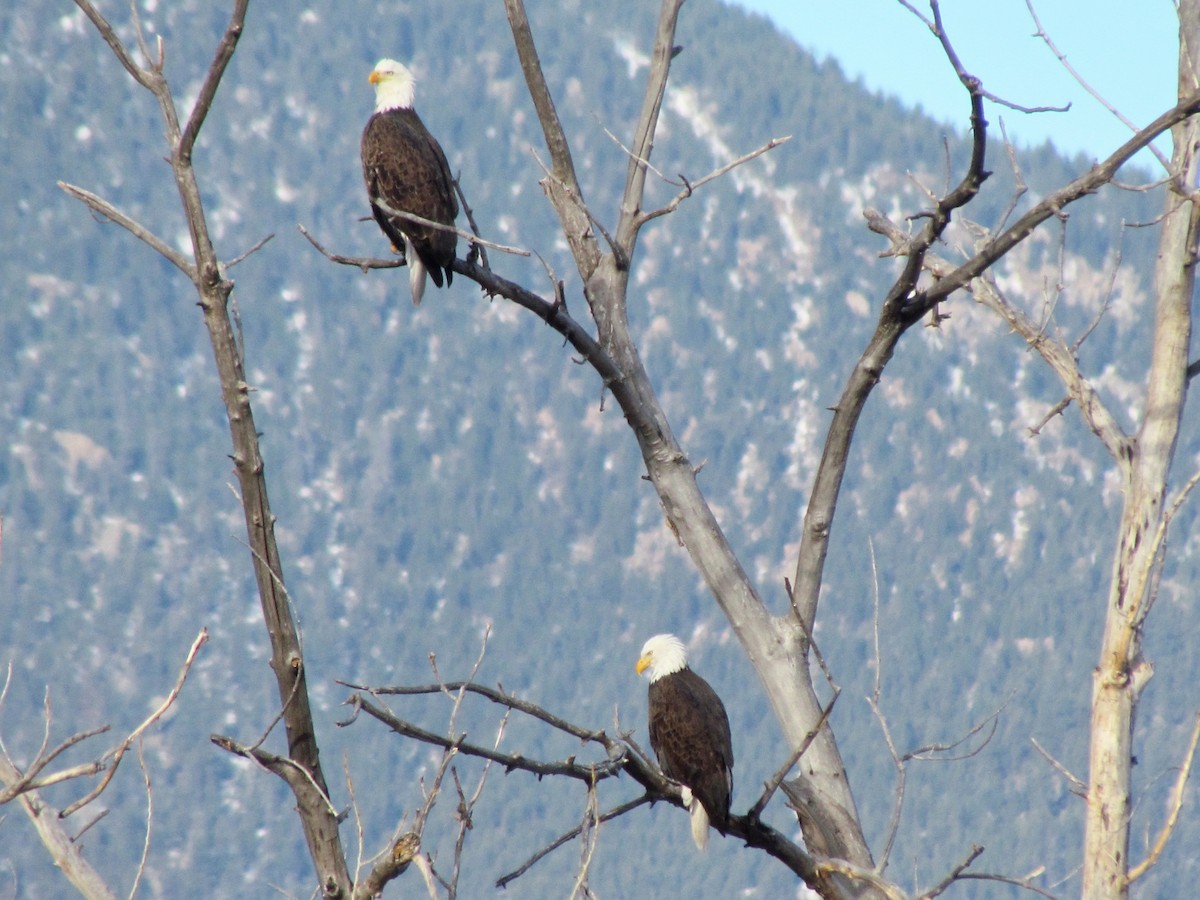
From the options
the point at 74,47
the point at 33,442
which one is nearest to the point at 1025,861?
the point at 33,442

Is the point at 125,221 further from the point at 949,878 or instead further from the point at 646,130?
the point at 949,878

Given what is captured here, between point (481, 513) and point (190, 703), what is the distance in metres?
35.7

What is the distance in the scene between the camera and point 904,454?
399ft

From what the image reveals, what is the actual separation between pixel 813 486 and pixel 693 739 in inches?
85.8

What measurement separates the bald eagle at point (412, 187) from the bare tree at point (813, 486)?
0.83 metres

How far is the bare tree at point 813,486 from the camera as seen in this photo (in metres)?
3.37

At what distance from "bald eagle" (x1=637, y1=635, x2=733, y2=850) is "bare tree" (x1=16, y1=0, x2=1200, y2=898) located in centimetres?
147

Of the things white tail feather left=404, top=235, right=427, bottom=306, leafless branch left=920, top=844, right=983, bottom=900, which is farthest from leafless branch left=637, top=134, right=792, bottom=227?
leafless branch left=920, top=844, right=983, bottom=900

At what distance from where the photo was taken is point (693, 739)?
6.35m

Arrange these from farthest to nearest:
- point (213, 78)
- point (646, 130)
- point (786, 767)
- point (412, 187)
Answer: point (412, 187) → point (646, 130) → point (786, 767) → point (213, 78)

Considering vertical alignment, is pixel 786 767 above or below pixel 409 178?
below

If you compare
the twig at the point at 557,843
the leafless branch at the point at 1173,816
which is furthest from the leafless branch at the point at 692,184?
the leafless branch at the point at 1173,816

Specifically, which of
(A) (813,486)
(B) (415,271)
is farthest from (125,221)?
(B) (415,271)

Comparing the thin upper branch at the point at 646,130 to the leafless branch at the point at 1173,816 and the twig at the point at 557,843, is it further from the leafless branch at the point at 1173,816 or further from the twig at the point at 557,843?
the leafless branch at the point at 1173,816
